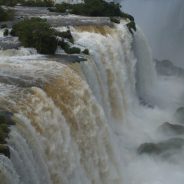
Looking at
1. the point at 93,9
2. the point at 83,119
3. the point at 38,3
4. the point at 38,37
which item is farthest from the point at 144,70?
the point at 83,119

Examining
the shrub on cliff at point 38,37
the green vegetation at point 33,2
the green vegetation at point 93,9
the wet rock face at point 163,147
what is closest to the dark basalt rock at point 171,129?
the wet rock face at point 163,147

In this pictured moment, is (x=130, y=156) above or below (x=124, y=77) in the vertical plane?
below

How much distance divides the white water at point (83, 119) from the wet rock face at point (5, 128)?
19 centimetres

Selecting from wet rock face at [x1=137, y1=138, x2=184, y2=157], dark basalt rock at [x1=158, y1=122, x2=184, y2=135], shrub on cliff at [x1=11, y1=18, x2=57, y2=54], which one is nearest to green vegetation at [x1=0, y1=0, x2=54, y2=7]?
shrub on cliff at [x1=11, y1=18, x2=57, y2=54]

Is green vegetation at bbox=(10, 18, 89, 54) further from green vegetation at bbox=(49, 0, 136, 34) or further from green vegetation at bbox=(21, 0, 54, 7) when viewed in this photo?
green vegetation at bbox=(21, 0, 54, 7)

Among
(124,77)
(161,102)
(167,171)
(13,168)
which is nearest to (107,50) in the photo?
(124,77)

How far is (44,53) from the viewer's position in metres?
24.2

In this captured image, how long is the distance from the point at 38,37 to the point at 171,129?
11.0 m

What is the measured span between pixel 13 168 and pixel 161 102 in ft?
86.3

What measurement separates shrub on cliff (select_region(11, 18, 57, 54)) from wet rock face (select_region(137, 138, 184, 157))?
727 centimetres

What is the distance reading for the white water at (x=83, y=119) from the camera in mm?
15086

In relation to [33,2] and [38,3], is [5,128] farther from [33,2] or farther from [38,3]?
[33,2]

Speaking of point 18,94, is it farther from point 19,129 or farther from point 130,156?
point 130,156

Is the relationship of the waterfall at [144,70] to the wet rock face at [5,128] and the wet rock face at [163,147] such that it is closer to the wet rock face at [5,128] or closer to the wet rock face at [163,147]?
the wet rock face at [163,147]
